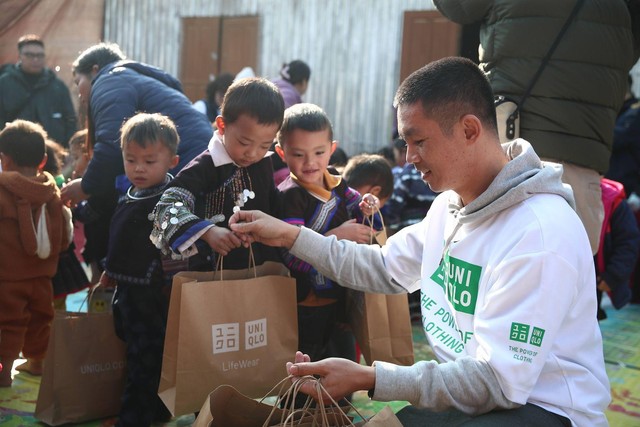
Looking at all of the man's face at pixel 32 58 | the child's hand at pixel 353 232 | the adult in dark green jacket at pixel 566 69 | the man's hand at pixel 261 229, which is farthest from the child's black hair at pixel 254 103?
the man's face at pixel 32 58

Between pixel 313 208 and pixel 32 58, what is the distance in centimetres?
420

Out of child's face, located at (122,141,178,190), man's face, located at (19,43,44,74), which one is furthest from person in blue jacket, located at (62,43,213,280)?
man's face, located at (19,43,44,74)

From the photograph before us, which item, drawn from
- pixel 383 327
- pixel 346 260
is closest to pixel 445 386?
pixel 346 260

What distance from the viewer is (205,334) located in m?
2.53

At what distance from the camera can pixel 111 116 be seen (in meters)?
3.69

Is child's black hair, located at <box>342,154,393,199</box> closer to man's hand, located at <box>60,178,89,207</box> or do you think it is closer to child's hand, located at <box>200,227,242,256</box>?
man's hand, located at <box>60,178,89,207</box>

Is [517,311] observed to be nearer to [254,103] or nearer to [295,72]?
[254,103]

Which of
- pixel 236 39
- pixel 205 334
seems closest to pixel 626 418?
pixel 205 334

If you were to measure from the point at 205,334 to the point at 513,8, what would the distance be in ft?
7.03

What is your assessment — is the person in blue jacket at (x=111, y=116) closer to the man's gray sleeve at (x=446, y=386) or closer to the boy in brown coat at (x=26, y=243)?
the boy in brown coat at (x=26, y=243)

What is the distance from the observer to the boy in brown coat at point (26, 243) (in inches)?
140

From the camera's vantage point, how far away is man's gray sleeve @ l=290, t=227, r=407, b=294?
271cm

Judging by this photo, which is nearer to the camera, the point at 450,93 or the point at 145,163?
the point at 450,93

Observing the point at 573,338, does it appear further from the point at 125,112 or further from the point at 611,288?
the point at 611,288
